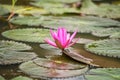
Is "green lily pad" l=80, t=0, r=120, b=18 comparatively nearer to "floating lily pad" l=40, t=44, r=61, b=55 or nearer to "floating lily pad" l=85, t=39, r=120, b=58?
"floating lily pad" l=85, t=39, r=120, b=58

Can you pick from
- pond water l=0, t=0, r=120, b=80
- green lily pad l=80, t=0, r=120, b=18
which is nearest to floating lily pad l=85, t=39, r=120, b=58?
pond water l=0, t=0, r=120, b=80

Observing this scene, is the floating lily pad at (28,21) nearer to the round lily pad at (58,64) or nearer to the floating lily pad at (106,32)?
the floating lily pad at (106,32)

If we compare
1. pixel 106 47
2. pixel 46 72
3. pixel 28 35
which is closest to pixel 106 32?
pixel 106 47

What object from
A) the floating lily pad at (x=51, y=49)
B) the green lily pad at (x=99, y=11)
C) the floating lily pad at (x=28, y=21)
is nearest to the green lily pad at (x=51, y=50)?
the floating lily pad at (x=51, y=49)

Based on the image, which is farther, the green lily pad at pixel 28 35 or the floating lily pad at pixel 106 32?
the floating lily pad at pixel 106 32

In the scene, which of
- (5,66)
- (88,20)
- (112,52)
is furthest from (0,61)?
(88,20)

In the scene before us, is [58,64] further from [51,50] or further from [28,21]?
[28,21]
